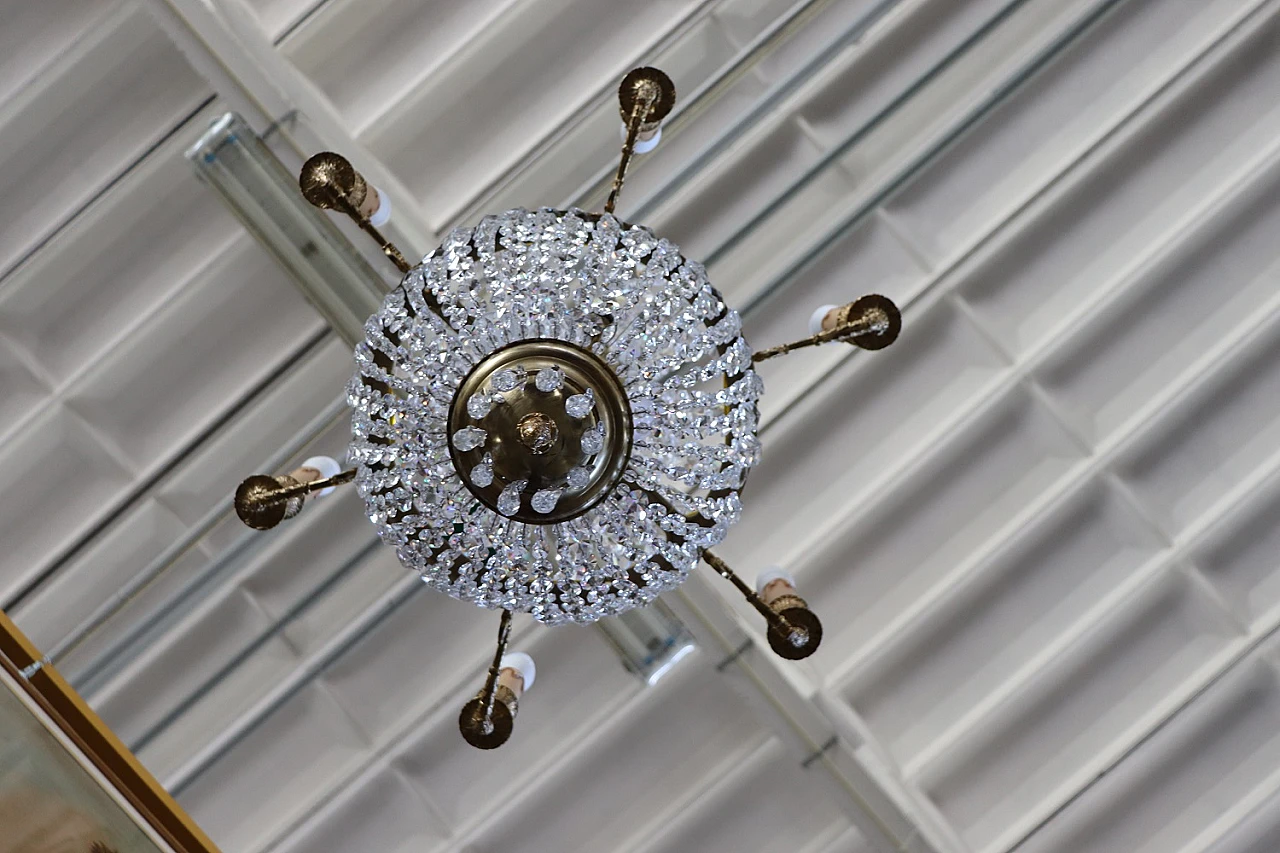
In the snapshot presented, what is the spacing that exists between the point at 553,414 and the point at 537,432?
0.17 feet

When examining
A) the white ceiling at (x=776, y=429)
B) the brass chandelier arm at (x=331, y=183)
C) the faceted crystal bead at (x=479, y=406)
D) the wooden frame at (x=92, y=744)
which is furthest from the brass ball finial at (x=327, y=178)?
the white ceiling at (x=776, y=429)

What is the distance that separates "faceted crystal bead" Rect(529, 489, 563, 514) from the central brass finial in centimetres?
7

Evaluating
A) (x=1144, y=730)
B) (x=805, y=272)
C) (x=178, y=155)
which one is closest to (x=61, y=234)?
(x=178, y=155)

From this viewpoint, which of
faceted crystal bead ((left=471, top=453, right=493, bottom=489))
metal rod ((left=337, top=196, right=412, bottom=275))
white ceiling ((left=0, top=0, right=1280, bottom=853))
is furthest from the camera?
white ceiling ((left=0, top=0, right=1280, bottom=853))

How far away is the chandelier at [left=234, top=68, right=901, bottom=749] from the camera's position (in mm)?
1708

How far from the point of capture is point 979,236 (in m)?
3.23

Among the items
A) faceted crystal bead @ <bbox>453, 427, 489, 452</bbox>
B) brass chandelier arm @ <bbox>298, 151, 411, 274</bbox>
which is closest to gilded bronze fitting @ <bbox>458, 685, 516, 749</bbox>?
faceted crystal bead @ <bbox>453, 427, 489, 452</bbox>

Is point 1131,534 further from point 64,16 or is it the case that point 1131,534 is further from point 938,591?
point 64,16

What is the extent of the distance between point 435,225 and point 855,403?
1.43 m

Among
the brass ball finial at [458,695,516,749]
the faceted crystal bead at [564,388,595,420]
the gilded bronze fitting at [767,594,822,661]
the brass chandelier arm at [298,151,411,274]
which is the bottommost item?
the gilded bronze fitting at [767,594,822,661]

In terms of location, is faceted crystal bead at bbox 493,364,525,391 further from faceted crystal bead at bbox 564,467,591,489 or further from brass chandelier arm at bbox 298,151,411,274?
brass chandelier arm at bbox 298,151,411,274

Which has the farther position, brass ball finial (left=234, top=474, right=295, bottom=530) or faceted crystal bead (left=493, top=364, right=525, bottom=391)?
brass ball finial (left=234, top=474, right=295, bottom=530)

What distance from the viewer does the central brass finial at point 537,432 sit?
1661mm

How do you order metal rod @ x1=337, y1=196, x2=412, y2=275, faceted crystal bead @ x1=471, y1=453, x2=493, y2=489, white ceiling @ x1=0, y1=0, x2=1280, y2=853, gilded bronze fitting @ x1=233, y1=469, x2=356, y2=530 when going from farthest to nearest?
white ceiling @ x1=0, y1=0, x2=1280, y2=853
metal rod @ x1=337, y1=196, x2=412, y2=275
gilded bronze fitting @ x1=233, y1=469, x2=356, y2=530
faceted crystal bead @ x1=471, y1=453, x2=493, y2=489
